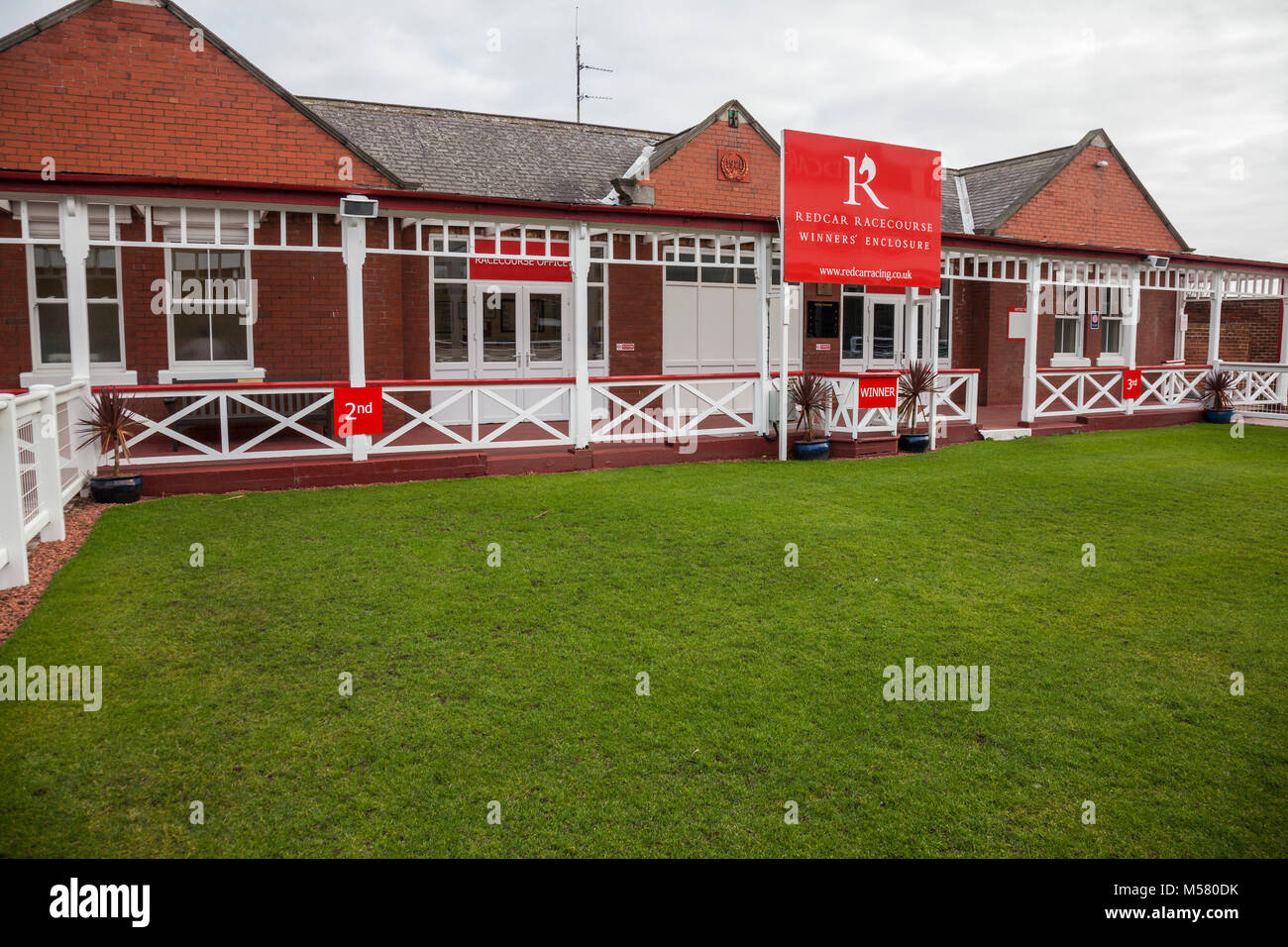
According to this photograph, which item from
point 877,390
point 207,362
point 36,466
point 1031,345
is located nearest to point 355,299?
point 207,362

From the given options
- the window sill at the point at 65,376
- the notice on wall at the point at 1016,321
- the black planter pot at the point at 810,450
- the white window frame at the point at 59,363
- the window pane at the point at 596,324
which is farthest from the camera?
the notice on wall at the point at 1016,321

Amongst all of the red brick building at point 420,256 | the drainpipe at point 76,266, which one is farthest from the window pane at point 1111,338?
the drainpipe at point 76,266

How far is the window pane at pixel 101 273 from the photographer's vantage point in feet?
40.4

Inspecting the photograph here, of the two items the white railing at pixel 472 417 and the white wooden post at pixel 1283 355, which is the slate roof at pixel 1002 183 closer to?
the white wooden post at pixel 1283 355

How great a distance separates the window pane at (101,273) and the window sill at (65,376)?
1.03 m

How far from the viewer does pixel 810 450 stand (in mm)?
12766

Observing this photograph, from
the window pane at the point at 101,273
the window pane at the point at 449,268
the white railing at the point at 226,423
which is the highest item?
the window pane at the point at 449,268

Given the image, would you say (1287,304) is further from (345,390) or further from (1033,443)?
(345,390)

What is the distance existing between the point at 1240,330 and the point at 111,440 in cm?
2332

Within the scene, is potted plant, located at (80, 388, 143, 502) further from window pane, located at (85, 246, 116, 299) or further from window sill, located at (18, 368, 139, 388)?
window pane, located at (85, 246, 116, 299)

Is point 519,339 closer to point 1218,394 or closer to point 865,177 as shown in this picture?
point 865,177
